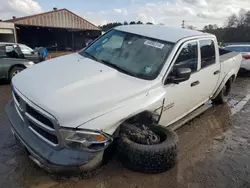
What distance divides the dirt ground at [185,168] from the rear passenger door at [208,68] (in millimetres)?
813

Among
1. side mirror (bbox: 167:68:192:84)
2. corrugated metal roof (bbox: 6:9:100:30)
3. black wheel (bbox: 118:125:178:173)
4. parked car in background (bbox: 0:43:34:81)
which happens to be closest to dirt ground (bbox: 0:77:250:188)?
black wheel (bbox: 118:125:178:173)

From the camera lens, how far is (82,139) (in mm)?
2361

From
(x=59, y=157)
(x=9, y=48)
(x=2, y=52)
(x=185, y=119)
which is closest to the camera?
(x=59, y=157)

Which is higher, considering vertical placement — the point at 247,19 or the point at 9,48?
the point at 247,19

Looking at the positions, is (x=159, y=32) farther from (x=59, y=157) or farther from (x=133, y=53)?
(x=59, y=157)

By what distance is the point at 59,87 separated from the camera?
270cm

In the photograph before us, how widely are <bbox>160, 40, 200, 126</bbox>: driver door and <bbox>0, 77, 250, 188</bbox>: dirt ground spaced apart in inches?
23.1

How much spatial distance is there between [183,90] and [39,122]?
90.3 inches

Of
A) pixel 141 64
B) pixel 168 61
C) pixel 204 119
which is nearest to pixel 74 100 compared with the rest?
pixel 141 64

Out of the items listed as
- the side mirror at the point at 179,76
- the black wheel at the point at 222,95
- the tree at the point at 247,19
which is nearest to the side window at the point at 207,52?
the side mirror at the point at 179,76

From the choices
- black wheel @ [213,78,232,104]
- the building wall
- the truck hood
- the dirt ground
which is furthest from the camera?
the building wall

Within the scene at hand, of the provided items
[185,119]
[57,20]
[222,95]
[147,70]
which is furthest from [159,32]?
[57,20]

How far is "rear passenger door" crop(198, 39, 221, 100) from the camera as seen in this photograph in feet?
14.1

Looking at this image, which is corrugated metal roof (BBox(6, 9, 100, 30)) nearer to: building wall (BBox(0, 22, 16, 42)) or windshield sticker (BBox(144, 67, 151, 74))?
building wall (BBox(0, 22, 16, 42))
